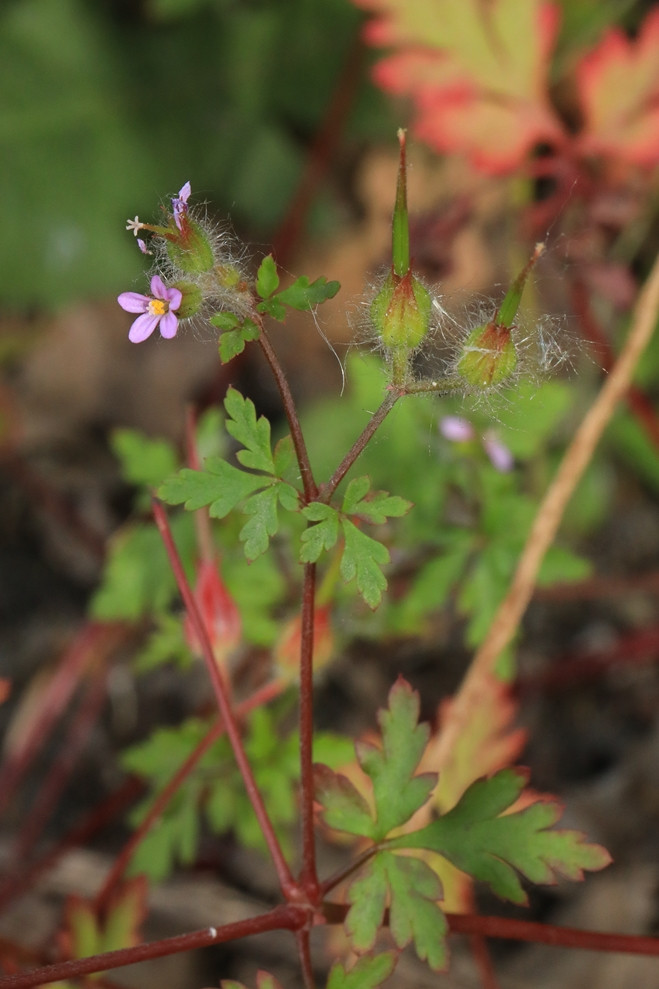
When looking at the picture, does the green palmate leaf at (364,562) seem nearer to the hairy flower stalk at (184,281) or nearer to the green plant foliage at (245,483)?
the green plant foliage at (245,483)

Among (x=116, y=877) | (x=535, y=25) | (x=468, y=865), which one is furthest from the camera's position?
(x=535, y=25)

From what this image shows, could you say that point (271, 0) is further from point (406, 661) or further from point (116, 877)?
point (116, 877)

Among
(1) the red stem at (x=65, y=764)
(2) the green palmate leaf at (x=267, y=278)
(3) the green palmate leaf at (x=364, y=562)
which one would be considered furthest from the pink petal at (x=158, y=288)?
(1) the red stem at (x=65, y=764)

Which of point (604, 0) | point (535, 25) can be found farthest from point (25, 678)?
point (604, 0)

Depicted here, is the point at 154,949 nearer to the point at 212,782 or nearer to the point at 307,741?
the point at 307,741

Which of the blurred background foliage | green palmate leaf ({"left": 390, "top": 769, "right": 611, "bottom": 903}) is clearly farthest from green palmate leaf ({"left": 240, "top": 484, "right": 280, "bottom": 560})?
the blurred background foliage

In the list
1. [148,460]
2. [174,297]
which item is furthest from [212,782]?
[174,297]
